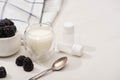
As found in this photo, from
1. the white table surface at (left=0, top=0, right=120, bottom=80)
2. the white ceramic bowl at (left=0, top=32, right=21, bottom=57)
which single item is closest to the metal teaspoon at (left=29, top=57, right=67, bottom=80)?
the white table surface at (left=0, top=0, right=120, bottom=80)

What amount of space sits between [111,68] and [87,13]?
36 centimetres

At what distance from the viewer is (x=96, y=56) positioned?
0.70 m

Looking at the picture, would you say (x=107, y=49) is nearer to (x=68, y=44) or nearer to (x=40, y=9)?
(x=68, y=44)

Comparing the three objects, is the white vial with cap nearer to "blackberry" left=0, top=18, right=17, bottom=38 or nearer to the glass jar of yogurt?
the glass jar of yogurt

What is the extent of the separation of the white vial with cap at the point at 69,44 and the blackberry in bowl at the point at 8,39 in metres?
0.13

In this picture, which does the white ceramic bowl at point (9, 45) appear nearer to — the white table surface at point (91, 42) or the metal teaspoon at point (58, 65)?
the white table surface at point (91, 42)

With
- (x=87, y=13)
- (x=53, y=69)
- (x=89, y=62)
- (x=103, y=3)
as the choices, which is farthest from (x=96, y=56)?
(x=103, y=3)

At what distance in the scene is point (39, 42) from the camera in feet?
2.18

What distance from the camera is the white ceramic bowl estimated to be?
0.66 m

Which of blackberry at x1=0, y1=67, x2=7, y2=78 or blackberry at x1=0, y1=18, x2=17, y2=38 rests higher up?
blackberry at x1=0, y1=18, x2=17, y2=38

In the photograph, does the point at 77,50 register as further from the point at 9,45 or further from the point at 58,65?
the point at 9,45

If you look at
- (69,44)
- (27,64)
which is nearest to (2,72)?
(27,64)

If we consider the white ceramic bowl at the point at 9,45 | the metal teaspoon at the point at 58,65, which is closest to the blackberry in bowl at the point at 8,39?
the white ceramic bowl at the point at 9,45

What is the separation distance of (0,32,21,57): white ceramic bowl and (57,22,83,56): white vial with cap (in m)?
0.12
